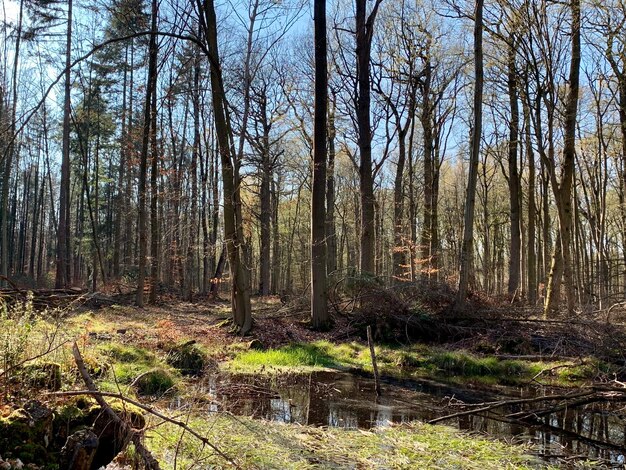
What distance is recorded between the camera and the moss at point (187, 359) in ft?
28.5

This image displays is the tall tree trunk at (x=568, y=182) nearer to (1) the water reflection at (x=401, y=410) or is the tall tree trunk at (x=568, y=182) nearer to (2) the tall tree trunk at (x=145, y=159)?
(1) the water reflection at (x=401, y=410)

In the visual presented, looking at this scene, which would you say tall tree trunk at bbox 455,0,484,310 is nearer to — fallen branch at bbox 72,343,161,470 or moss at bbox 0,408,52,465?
fallen branch at bbox 72,343,161,470

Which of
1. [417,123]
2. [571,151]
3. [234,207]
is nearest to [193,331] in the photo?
[234,207]

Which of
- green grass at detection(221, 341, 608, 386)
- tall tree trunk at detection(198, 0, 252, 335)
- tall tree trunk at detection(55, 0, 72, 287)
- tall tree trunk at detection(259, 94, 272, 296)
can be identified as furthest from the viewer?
tall tree trunk at detection(259, 94, 272, 296)

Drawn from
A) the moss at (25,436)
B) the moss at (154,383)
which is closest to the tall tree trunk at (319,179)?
the moss at (154,383)

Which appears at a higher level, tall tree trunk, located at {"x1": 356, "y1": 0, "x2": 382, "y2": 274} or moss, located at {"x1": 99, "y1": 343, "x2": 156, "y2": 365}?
tall tree trunk, located at {"x1": 356, "y1": 0, "x2": 382, "y2": 274}

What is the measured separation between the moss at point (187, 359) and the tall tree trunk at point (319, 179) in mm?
4374

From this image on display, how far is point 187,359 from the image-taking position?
8930 millimetres

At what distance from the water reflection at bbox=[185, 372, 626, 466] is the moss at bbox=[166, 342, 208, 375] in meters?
0.71

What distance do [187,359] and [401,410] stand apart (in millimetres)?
4296

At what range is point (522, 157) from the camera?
22250 mm

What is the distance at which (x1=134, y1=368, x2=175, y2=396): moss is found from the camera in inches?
270

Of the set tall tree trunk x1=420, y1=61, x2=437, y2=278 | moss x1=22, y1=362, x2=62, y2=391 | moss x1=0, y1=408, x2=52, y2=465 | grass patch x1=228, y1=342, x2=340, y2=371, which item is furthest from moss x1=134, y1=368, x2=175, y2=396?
tall tree trunk x1=420, y1=61, x2=437, y2=278

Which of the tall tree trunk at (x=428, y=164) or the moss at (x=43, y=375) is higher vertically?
the tall tree trunk at (x=428, y=164)
